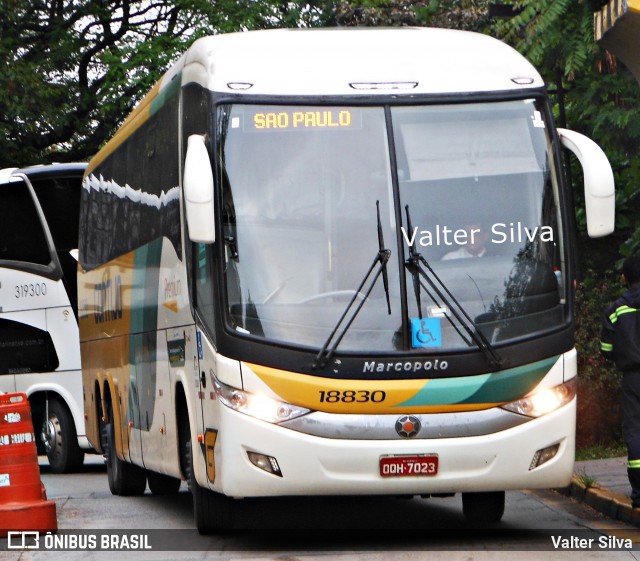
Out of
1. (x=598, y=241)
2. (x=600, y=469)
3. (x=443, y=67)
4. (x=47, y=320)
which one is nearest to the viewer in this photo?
(x=443, y=67)

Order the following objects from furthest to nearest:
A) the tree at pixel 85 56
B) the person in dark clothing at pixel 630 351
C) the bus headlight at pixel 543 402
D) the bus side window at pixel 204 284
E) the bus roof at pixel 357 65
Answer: the tree at pixel 85 56 → the person in dark clothing at pixel 630 351 → the bus roof at pixel 357 65 → the bus side window at pixel 204 284 → the bus headlight at pixel 543 402

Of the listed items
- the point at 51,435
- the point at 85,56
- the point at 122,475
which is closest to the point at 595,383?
the point at 122,475

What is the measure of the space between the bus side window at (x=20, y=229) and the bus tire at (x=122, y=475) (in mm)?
4981

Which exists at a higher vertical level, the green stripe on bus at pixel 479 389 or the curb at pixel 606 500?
→ the green stripe on bus at pixel 479 389

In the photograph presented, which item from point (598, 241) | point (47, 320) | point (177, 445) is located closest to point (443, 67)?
point (177, 445)


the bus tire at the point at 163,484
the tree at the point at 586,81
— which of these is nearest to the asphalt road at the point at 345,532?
the bus tire at the point at 163,484

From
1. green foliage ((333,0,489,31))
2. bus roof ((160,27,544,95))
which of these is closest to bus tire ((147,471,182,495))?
bus roof ((160,27,544,95))

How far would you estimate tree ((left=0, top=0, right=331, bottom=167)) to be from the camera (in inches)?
1117

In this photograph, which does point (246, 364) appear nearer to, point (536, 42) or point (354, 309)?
point (354, 309)

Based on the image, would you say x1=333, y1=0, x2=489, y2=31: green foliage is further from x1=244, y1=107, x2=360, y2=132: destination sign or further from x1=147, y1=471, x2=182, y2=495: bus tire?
x1=244, y1=107, x2=360, y2=132: destination sign

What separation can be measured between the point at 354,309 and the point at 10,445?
9.68 ft

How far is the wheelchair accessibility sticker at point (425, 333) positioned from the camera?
9.45 meters

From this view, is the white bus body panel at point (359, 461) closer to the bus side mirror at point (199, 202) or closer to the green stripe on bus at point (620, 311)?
the bus side mirror at point (199, 202)

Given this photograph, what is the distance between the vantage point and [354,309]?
9.45 metres
